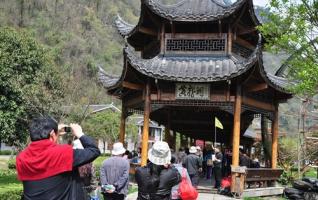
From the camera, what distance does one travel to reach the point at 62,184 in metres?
3.63

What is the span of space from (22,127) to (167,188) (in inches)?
792

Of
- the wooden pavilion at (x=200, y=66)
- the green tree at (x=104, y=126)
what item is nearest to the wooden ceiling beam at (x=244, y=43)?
the wooden pavilion at (x=200, y=66)

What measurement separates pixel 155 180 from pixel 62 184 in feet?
5.32

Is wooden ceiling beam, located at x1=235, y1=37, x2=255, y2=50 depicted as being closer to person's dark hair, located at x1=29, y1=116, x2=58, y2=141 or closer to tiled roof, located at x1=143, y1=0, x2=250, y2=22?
tiled roof, located at x1=143, y1=0, x2=250, y2=22

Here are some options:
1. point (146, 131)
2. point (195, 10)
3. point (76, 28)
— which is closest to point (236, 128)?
point (146, 131)

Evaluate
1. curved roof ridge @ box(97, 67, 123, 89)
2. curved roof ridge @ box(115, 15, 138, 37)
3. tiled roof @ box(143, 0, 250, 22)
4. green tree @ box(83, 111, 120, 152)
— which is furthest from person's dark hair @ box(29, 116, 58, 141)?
green tree @ box(83, 111, 120, 152)

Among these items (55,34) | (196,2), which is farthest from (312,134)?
(55,34)

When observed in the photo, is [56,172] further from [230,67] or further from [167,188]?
[230,67]

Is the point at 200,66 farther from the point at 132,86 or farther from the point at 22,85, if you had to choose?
the point at 22,85

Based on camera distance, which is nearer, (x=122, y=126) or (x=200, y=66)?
(x=200, y=66)

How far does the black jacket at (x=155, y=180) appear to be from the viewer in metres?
5.07

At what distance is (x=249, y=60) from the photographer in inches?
564

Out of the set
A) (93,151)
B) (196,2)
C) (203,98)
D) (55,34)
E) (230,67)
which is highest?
(55,34)

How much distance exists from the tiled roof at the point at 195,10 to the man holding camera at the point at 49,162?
12.5m
